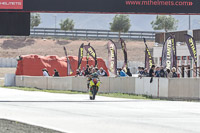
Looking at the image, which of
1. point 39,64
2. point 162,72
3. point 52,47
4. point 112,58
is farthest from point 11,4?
point 52,47

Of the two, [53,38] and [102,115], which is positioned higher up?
[53,38]

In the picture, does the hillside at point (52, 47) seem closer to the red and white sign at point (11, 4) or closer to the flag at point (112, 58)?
the flag at point (112, 58)

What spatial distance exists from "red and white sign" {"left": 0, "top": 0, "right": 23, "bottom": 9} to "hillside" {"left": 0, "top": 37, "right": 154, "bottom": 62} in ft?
234

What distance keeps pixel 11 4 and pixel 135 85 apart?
7883mm

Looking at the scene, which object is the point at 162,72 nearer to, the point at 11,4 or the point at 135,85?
the point at 135,85

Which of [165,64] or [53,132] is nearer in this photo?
[53,132]

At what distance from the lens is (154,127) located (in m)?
13.8

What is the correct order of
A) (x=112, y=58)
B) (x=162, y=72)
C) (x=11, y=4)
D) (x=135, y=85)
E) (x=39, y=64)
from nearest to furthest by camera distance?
(x=11, y=4)
(x=162, y=72)
(x=135, y=85)
(x=112, y=58)
(x=39, y=64)

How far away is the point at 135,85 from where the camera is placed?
31266 mm

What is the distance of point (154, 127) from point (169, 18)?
12937cm

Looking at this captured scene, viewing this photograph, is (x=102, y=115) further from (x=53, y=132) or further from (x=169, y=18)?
(x=169, y=18)

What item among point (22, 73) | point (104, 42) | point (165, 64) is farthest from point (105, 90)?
point (104, 42)

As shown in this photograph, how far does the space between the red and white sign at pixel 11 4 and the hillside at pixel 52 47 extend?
71341mm

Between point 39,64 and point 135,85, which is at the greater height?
point 39,64
